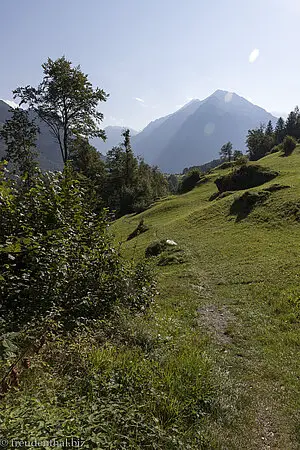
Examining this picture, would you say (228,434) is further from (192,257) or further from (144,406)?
(192,257)

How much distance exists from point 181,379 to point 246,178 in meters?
34.7

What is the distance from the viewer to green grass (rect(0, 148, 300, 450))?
438cm

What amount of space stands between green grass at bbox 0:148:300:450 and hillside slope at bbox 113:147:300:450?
0.03 meters

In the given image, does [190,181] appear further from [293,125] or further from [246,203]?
[293,125]

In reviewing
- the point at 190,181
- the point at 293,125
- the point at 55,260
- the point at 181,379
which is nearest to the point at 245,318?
the point at 181,379

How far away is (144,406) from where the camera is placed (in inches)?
198

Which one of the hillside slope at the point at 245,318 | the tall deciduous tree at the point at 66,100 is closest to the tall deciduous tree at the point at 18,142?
the tall deciduous tree at the point at 66,100

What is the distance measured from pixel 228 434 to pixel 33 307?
17.0ft

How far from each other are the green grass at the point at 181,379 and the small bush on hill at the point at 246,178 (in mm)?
24119

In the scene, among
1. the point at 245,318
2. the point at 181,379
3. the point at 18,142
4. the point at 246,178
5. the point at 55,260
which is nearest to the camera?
the point at 181,379

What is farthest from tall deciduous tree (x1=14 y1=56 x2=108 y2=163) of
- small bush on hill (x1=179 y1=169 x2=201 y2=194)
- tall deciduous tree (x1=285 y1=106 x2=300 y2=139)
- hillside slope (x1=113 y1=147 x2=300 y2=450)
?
tall deciduous tree (x1=285 y1=106 x2=300 y2=139)

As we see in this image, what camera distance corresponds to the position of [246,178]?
37688 millimetres

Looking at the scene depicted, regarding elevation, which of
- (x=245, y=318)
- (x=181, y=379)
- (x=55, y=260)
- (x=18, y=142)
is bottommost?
(x=245, y=318)

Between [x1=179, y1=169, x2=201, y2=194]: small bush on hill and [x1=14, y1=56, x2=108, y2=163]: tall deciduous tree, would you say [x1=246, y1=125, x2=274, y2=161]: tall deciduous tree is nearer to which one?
[x1=179, y1=169, x2=201, y2=194]: small bush on hill
